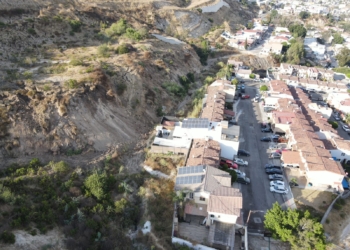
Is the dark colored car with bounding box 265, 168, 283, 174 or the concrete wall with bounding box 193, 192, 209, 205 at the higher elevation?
the concrete wall with bounding box 193, 192, 209, 205

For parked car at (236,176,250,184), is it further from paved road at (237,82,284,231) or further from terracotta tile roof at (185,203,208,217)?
terracotta tile roof at (185,203,208,217)

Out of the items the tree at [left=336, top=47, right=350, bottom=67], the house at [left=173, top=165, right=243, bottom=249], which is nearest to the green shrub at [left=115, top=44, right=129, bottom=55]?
the house at [left=173, top=165, right=243, bottom=249]

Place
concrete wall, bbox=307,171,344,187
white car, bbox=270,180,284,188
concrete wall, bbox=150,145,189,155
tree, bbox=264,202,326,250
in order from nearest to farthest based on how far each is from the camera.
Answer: tree, bbox=264,202,326,250, concrete wall, bbox=307,171,344,187, white car, bbox=270,180,284,188, concrete wall, bbox=150,145,189,155

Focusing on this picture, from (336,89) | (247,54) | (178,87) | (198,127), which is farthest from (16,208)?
(247,54)

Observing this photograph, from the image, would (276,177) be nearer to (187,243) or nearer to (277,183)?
(277,183)

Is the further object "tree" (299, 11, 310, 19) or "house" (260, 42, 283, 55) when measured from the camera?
"tree" (299, 11, 310, 19)

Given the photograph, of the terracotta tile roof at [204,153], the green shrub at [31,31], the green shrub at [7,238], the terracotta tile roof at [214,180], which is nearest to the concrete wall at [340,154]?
the terracotta tile roof at [204,153]
